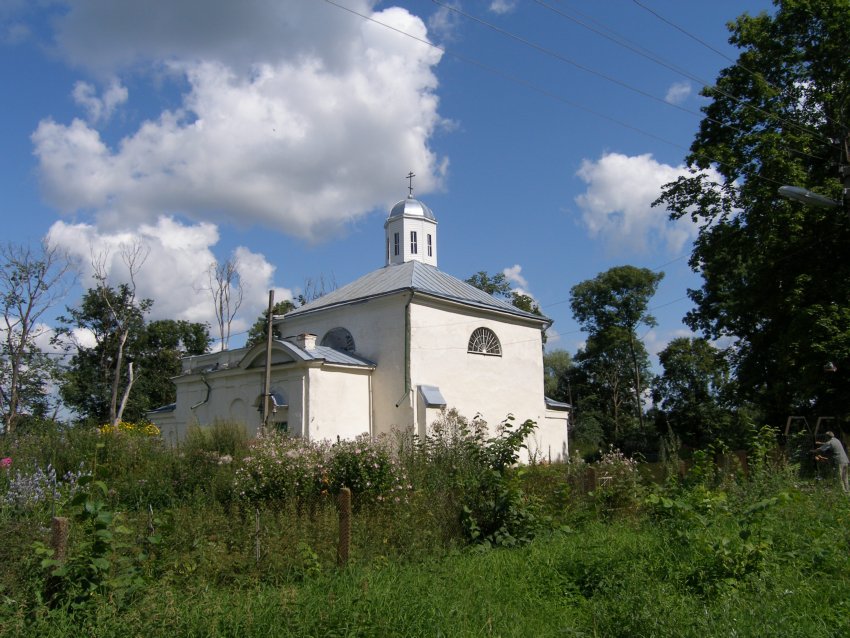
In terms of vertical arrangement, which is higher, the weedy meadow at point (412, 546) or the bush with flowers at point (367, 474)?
the bush with flowers at point (367, 474)

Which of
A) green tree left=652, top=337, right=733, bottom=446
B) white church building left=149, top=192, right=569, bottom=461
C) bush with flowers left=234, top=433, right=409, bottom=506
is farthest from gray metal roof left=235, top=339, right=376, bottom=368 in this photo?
green tree left=652, top=337, right=733, bottom=446

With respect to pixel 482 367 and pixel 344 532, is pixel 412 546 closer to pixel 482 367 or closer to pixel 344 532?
pixel 344 532

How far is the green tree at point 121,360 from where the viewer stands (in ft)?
143

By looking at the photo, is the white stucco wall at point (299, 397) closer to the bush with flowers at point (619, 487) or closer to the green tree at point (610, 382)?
the bush with flowers at point (619, 487)

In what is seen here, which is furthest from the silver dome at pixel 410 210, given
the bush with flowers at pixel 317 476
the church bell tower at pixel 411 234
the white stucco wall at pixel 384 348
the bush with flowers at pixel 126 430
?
the bush with flowers at pixel 317 476

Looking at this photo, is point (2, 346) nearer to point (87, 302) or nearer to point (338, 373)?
point (87, 302)

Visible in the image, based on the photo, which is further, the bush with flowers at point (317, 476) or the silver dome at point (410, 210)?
the silver dome at point (410, 210)

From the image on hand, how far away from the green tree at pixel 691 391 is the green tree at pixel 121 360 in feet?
109

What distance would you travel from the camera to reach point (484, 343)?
86.8 ft

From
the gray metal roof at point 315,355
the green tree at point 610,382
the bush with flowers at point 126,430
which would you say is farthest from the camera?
the green tree at point 610,382

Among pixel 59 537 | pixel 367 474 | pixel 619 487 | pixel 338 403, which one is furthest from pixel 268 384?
pixel 59 537

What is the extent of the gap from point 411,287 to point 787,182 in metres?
11.8

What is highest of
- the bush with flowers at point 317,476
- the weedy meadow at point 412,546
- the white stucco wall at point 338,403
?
the white stucco wall at point 338,403

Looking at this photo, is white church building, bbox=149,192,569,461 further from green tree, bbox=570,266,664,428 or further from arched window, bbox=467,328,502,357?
green tree, bbox=570,266,664,428
